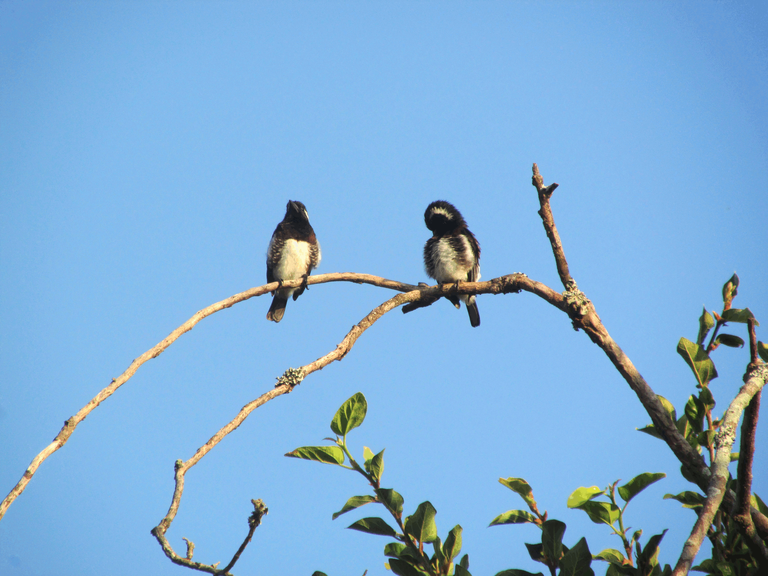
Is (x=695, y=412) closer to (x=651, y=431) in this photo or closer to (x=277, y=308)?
(x=651, y=431)

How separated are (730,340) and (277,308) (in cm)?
580

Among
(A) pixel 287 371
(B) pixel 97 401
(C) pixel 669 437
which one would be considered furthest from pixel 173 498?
(C) pixel 669 437

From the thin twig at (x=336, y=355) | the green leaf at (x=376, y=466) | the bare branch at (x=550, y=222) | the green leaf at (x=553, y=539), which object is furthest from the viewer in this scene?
the bare branch at (x=550, y=222)

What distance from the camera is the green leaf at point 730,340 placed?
7.04 ft

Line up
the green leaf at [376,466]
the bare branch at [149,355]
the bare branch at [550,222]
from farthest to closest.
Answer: the bare branch at [550,222] < the green leaf at [376,466] < the bare branch at [149,355]

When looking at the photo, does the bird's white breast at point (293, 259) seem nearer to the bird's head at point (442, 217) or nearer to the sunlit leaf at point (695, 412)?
the bird's head at point (442, 217)

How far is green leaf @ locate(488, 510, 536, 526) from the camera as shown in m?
2.14

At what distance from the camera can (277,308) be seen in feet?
23.8

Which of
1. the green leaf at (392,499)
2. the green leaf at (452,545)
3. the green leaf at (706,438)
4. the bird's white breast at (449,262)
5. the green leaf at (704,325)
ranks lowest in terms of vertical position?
the green leaf at (452,545)

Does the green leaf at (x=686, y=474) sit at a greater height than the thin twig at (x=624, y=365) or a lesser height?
lesser

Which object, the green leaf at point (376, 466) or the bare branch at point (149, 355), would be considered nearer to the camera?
the bare branch at point (149, 355)

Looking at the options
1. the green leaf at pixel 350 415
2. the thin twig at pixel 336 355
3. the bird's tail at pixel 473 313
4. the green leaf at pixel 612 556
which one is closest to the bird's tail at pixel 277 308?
the bird's tail at pixel 473 313

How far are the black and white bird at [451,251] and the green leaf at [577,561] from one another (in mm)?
4225

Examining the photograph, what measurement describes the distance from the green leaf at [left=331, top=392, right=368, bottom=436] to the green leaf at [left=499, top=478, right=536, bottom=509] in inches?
24.6
